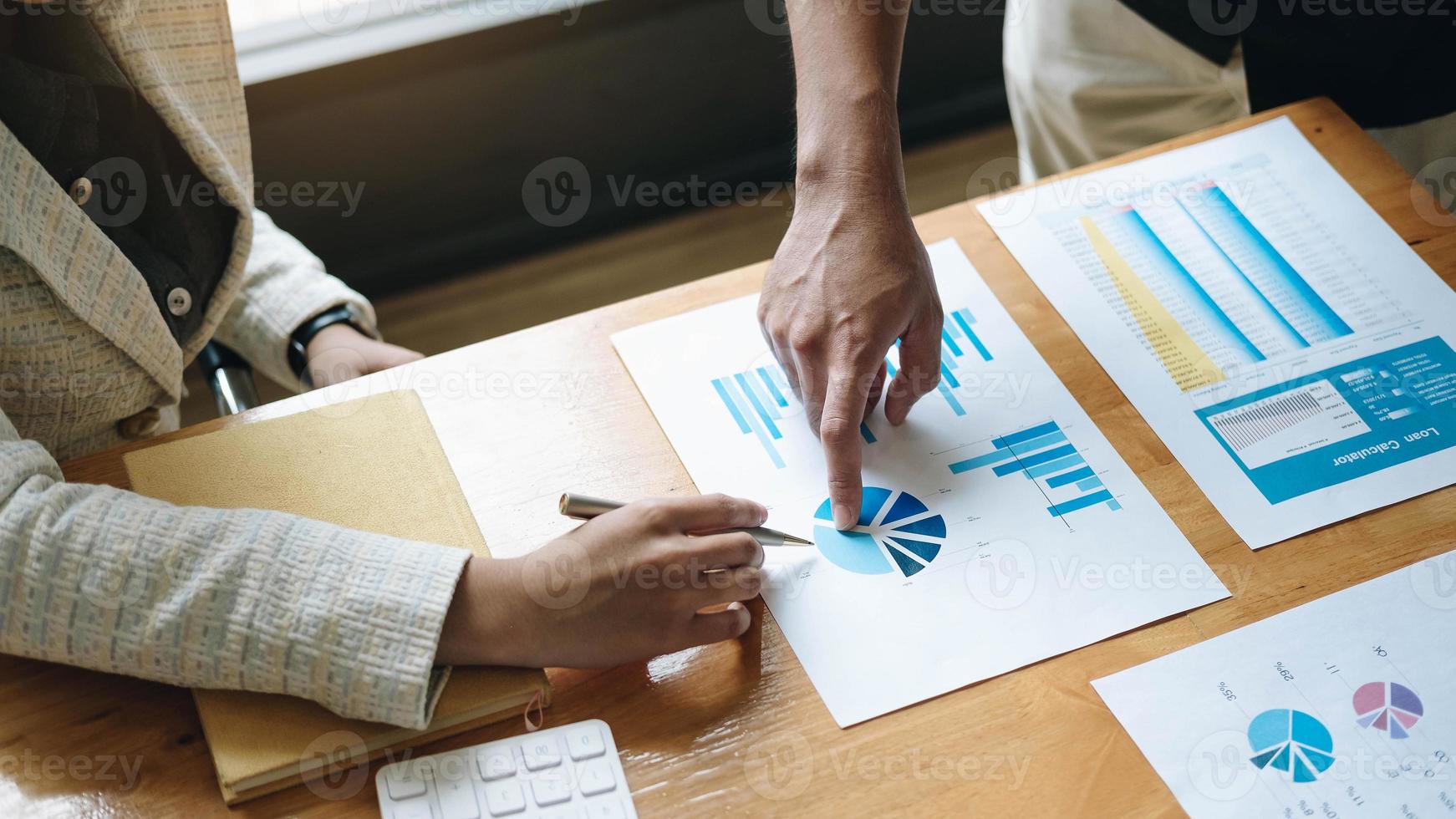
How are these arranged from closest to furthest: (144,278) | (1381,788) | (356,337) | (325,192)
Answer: (1381,788) < (144,278) < (356,337) < (325,192)

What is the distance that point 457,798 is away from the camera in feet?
2.22

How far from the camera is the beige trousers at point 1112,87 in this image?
1202 millimetres

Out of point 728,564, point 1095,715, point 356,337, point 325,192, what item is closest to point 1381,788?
point 1095,715

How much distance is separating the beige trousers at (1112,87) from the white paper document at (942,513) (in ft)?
1.50

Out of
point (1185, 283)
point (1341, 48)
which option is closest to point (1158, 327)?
point (1185, 283)

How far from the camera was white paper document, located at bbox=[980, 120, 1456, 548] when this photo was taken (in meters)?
0.85

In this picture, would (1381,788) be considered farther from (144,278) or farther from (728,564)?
(144,278)

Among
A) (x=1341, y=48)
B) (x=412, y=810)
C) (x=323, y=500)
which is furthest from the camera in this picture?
(x=1341, y=48)

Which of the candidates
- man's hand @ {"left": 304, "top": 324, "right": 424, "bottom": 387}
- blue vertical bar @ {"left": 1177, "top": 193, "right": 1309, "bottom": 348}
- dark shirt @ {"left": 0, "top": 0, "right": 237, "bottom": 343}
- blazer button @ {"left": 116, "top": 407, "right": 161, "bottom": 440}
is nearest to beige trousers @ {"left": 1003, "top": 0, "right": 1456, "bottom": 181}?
blue vertical bar @ {"left": 1177, "top": 193, "right": 1309, "bottom": 348}

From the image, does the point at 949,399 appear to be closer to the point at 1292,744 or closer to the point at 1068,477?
the point at 1068,477

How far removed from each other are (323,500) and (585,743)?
25cm

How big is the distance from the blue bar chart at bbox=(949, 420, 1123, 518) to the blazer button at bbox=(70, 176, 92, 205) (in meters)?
0.66

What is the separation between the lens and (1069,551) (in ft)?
2.61

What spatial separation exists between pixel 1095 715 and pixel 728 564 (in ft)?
0.80
